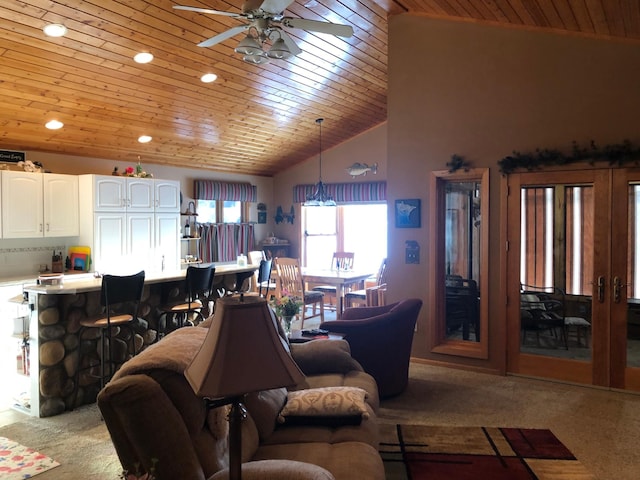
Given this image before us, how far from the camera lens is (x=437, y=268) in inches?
210

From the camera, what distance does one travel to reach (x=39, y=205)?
593 cm

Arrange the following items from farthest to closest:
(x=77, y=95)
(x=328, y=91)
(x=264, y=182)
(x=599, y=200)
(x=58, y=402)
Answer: (x=264, y=182) → (x=328, y=91) → (x=77, y=95) → (x=599, y=200) → (x=58, y=402)

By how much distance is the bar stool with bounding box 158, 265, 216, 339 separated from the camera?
15.9 ft

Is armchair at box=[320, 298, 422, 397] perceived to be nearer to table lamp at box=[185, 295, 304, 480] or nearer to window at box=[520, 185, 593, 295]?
window at box=[520, 185, 593, 295]

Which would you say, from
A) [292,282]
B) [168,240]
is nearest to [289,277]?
[292,282]

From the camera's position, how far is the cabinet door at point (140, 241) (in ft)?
22.0

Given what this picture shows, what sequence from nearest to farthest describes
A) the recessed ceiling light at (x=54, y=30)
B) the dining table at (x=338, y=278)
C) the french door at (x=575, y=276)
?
the recessed ceiling light at (x=54, y=30)
the french door at (x=575, y=276)
the dining table at (x=338, y=278)

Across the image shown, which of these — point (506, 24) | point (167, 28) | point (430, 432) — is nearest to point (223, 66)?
point (167, 28)

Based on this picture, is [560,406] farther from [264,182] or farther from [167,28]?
[264,182]

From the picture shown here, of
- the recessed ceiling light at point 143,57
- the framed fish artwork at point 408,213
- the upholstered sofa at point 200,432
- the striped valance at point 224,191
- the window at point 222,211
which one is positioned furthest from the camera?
the window at point 222,211

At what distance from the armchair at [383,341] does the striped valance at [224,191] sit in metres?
4.66

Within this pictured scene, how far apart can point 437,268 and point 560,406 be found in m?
1.73

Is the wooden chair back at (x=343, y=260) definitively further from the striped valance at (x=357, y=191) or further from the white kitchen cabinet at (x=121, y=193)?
the white kitchen cabinet at (x=121, y=193)

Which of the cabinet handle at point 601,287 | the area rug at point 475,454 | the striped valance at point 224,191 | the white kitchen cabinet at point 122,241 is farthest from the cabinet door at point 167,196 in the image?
the cabinet handle at point 601,287
